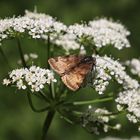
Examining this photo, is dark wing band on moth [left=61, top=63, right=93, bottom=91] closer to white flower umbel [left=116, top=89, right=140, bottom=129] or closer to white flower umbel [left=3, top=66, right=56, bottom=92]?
white flower umbel [left=3, top=66, right=56, bottom=92]

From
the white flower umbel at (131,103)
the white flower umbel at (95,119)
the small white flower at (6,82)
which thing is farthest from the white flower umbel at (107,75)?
the small white flower at (6,82)

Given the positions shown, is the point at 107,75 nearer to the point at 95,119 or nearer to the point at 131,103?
the point at 131,103

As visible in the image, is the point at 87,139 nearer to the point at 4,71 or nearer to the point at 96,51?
the point at 4,71

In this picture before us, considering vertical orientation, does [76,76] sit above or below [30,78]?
above

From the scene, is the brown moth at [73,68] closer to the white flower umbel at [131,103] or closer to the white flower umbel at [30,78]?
the white flower umbel at [30,78]

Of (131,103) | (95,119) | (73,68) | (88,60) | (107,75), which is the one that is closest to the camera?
(73,68)

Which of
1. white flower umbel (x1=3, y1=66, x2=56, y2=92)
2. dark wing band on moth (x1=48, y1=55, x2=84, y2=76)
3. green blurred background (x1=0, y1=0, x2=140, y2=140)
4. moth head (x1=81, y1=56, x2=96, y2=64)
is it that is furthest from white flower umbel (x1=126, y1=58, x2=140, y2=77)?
white flower umbel (x1=3, y1=66, x2=56, y2=92)

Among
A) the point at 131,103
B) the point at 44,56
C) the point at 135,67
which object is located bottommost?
the point at 131,103

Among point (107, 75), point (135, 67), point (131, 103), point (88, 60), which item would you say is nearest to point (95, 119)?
point (131, 103)

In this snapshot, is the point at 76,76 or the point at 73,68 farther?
the point at 73,68
